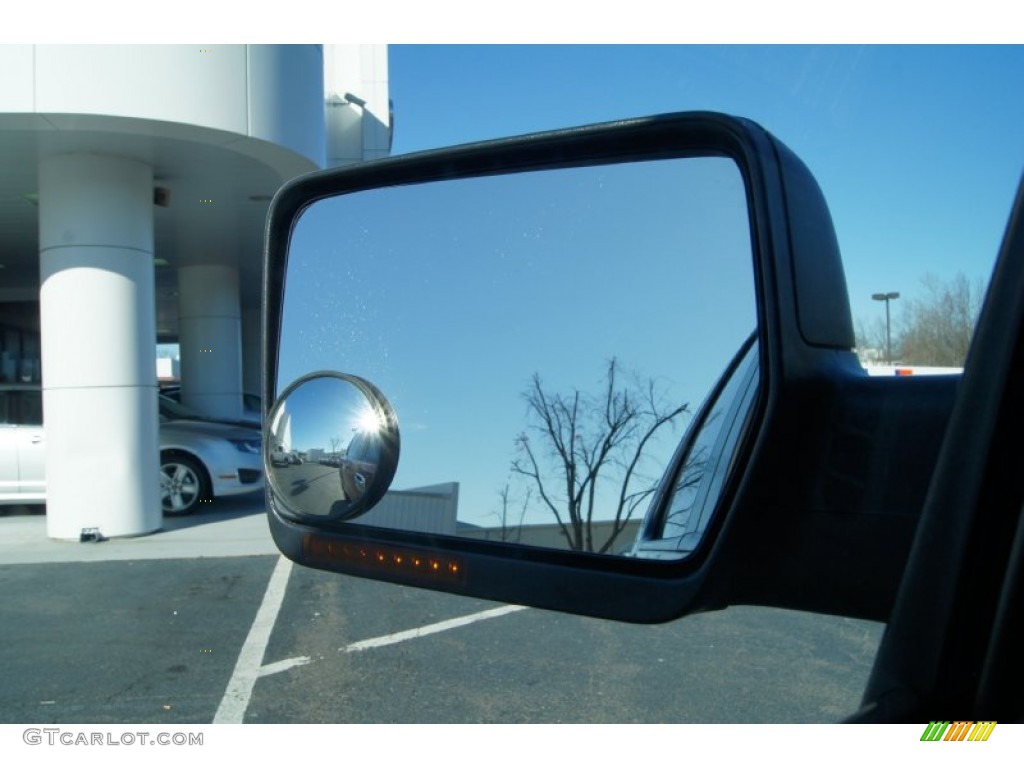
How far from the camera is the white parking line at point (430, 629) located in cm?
511

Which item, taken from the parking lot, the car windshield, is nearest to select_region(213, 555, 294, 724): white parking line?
the parking lot

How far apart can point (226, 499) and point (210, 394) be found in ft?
8.07

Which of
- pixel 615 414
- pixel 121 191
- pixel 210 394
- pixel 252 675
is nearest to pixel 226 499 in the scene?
pixel 210 394

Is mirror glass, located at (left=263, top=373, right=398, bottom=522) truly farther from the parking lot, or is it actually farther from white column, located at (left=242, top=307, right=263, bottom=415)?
white column, located at (left=242, top=307, right=263, bottom=415)

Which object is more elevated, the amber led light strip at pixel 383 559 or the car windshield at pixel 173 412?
the amber led light strip at pixel 383 559

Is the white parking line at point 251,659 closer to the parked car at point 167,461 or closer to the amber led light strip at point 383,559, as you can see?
the amber led light strip at point 383,559

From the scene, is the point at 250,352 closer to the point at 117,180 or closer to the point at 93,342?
the point at 117,180

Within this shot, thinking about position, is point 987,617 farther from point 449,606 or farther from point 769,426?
point 449,606

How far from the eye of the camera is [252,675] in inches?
182

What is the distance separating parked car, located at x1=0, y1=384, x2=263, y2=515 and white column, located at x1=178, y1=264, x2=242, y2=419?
11.3ft

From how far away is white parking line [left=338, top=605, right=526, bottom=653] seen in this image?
511cm
